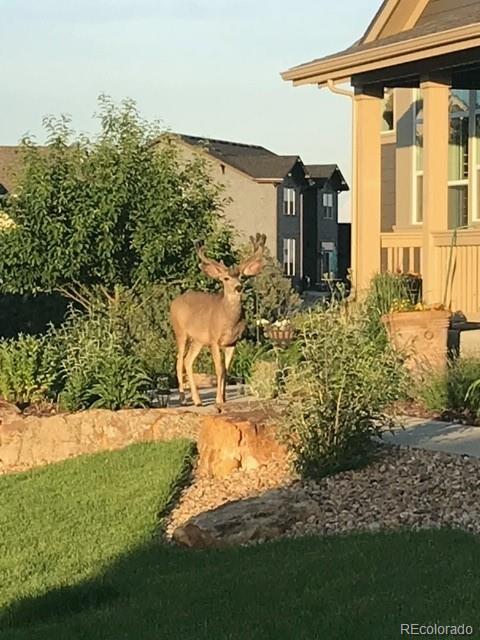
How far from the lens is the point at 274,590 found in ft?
20.9

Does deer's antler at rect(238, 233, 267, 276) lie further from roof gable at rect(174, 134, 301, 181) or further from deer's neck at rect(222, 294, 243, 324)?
roof gable at rect(174, 134, 301, 181)

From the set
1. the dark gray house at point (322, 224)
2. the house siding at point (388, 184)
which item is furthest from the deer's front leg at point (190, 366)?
the dark gray house at point (322, 224)

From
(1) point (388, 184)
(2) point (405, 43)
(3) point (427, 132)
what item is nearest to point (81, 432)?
(3) point (427, 132)

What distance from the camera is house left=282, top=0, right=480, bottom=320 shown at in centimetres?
1526

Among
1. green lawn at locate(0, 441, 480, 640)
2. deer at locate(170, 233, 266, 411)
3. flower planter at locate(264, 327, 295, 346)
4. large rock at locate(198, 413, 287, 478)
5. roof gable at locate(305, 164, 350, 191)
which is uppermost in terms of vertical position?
roof gable at locate(305, 164, 350, 191)

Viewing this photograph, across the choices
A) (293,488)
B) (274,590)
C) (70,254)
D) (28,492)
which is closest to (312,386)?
(293,488)

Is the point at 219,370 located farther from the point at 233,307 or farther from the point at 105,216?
the point at 105,216

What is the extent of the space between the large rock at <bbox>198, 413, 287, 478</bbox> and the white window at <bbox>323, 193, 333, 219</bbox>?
5957 cm

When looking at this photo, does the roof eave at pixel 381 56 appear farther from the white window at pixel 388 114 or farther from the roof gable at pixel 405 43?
the white window at pixel 388 114

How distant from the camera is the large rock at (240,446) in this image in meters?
9.70

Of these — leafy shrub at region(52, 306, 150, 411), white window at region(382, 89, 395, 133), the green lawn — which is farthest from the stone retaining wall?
white window at region(382, 89, 395, 133)

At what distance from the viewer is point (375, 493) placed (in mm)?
8539

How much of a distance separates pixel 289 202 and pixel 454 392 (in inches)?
2032

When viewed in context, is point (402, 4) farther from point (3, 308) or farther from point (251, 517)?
point (251, 517)
